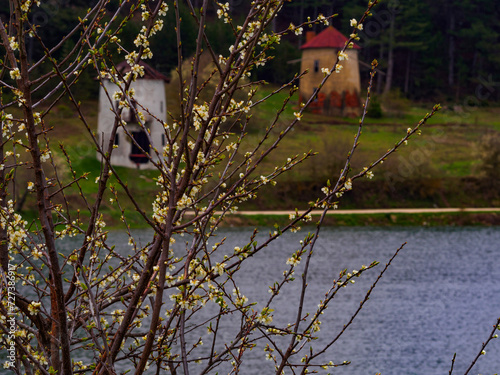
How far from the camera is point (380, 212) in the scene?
43219mm

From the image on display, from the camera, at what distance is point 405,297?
24781 mm

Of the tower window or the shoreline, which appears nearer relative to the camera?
the shoreline

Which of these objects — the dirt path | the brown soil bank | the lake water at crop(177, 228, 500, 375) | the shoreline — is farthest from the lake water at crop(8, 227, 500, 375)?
the brown soil bank

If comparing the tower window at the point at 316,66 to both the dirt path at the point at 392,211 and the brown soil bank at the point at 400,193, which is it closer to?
the brown soil bank at the point at 400,193

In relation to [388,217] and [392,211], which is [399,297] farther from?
[392,211]

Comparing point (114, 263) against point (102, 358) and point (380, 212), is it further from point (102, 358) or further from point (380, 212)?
point (102, 358)

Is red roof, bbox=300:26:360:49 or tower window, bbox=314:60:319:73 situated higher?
red roof, bbox=300:26:360:49

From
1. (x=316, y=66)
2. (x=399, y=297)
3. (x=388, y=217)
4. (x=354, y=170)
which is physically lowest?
(x=388, y=217)

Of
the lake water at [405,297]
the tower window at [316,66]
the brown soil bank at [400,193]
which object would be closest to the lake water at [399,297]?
the lake water at [405,297]

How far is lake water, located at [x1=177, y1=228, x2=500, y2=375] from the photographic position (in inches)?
694

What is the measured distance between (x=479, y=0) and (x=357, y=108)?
18.4m

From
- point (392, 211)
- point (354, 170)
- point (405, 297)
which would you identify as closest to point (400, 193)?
point (392, 211)

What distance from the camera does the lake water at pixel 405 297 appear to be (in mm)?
17625

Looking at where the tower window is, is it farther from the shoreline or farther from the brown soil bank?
the shoreline
